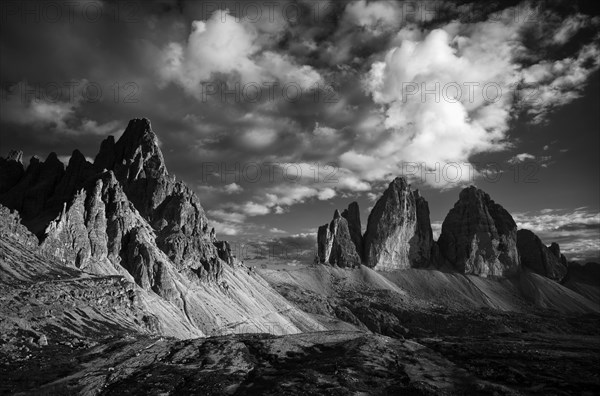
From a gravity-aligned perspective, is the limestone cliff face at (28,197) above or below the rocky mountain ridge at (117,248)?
above

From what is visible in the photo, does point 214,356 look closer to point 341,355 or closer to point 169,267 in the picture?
point 341,355

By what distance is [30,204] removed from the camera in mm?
184750

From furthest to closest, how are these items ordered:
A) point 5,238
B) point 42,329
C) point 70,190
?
point 70,190
point 5,238
point 42,329

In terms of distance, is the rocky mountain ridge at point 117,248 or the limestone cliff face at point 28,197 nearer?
the rocky mountain ridge at point 117,248

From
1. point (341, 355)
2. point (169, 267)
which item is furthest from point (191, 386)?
point (169, 267)

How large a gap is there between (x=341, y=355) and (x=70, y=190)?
18911 centimetres

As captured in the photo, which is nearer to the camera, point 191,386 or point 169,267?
point 191,386

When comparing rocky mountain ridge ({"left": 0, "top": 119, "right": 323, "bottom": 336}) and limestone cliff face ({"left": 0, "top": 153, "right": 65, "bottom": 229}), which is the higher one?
limestone cliff face ({"left": 0, "top": 153, "right": 65, "bottom": 229})

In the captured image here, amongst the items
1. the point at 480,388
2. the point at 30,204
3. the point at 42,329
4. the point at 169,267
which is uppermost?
the point at 30,204

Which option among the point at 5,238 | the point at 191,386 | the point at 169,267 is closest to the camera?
the point at 191,386

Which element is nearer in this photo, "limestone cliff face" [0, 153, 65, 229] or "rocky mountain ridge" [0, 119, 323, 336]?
"rocky mountain ridge" [0, 119, 323, 336]

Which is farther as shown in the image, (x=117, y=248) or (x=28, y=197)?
(x=28, y=197)

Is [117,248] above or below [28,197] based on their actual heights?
below

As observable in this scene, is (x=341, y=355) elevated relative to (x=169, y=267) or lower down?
lower down
